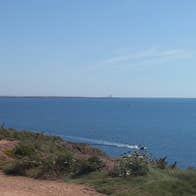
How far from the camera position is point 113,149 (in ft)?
175

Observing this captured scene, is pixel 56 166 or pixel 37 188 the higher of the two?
pixel 56 166

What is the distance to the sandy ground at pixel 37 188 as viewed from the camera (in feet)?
41.1

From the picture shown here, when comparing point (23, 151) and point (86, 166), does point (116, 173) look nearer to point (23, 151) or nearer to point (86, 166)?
point (86, 166)

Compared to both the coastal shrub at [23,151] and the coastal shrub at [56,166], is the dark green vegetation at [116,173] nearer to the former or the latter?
the coastal shrub at [56,166]

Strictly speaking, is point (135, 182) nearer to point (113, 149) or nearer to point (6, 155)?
point (6, 155)

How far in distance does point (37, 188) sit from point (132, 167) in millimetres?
2649

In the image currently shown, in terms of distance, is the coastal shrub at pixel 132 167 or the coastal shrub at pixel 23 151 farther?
the coastal shrub at pixel 23 151

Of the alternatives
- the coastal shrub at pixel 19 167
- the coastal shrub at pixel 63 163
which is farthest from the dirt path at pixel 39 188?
the coastal shrub at pixel 63 163

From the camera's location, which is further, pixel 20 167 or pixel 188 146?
pixel 188 146

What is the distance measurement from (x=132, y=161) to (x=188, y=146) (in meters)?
46.7

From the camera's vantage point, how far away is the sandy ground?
41.1 feet

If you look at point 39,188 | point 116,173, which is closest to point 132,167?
point 116,173

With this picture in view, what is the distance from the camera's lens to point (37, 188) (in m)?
13.2

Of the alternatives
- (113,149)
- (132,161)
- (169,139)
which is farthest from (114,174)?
(169,139)
